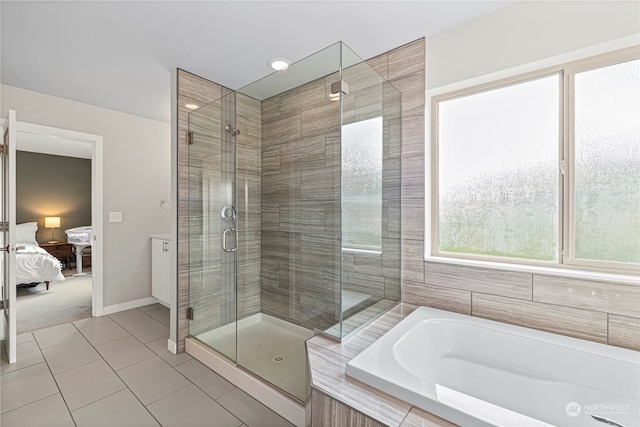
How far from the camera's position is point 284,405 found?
1.73 metres

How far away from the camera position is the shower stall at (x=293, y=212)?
189cm

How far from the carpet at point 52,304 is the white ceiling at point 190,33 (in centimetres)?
245

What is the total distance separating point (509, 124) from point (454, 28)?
0.75 meters

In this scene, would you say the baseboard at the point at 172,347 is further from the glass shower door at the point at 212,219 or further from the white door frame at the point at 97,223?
the white door frame at the point at 97,223

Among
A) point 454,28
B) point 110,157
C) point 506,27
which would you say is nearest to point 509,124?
point 506,27

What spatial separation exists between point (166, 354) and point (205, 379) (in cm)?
58

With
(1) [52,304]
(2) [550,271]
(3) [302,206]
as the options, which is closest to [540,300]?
(2) [550,271]

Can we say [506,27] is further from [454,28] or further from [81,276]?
[81,276]

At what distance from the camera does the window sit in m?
1.55

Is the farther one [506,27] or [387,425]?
[506,27]

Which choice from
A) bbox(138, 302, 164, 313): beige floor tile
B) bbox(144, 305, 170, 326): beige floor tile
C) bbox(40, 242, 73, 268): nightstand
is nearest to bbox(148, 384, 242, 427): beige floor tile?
bbox(144, 305, 170, 326): beige floor tile

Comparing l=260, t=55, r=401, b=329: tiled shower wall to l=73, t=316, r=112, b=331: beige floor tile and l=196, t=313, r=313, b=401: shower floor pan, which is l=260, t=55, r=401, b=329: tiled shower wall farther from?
l=73, t=316, r=112, b=331: beige floor tile

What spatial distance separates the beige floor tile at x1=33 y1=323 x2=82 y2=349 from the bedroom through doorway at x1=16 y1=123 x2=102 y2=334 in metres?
0.34

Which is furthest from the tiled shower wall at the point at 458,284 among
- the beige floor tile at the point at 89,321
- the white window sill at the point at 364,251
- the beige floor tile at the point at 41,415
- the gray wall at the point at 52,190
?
the gray wall at the point at 52,190
